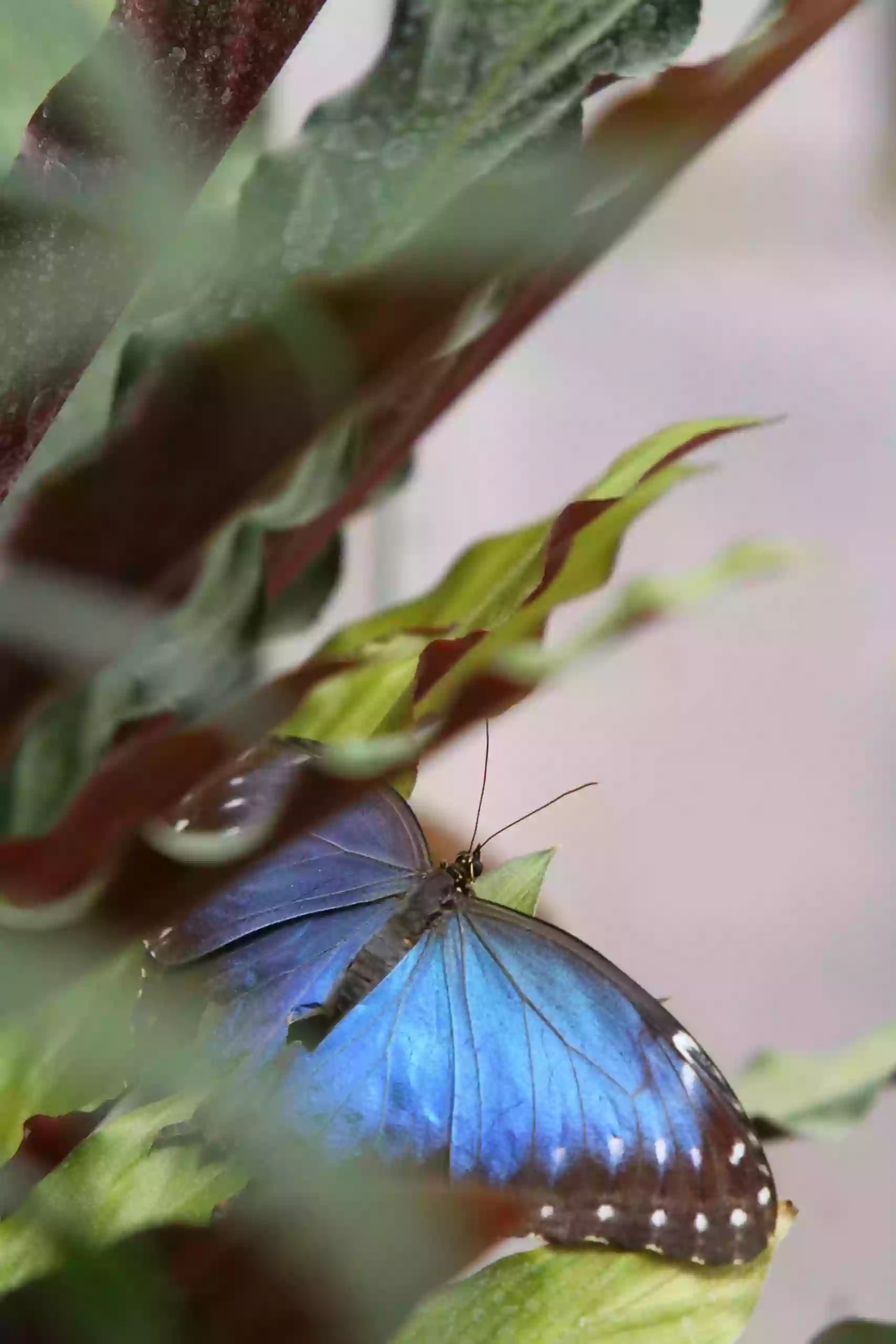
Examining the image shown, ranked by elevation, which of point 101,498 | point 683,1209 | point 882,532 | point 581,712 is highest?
point 101,498

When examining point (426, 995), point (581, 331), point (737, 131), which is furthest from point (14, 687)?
point (737, 131)

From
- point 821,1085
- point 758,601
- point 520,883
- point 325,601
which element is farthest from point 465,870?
point 758,601

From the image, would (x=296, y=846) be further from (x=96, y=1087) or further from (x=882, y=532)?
(x=882, y=532)

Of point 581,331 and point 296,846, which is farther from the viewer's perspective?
point 581,331

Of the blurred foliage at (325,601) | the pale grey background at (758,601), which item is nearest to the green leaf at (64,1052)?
the blurred foliage at (325,601)

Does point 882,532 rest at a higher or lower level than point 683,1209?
lower

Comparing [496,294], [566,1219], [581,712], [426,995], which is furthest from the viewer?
[581,712]

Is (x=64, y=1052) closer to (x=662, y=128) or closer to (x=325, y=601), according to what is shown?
(x=325, y=601)
